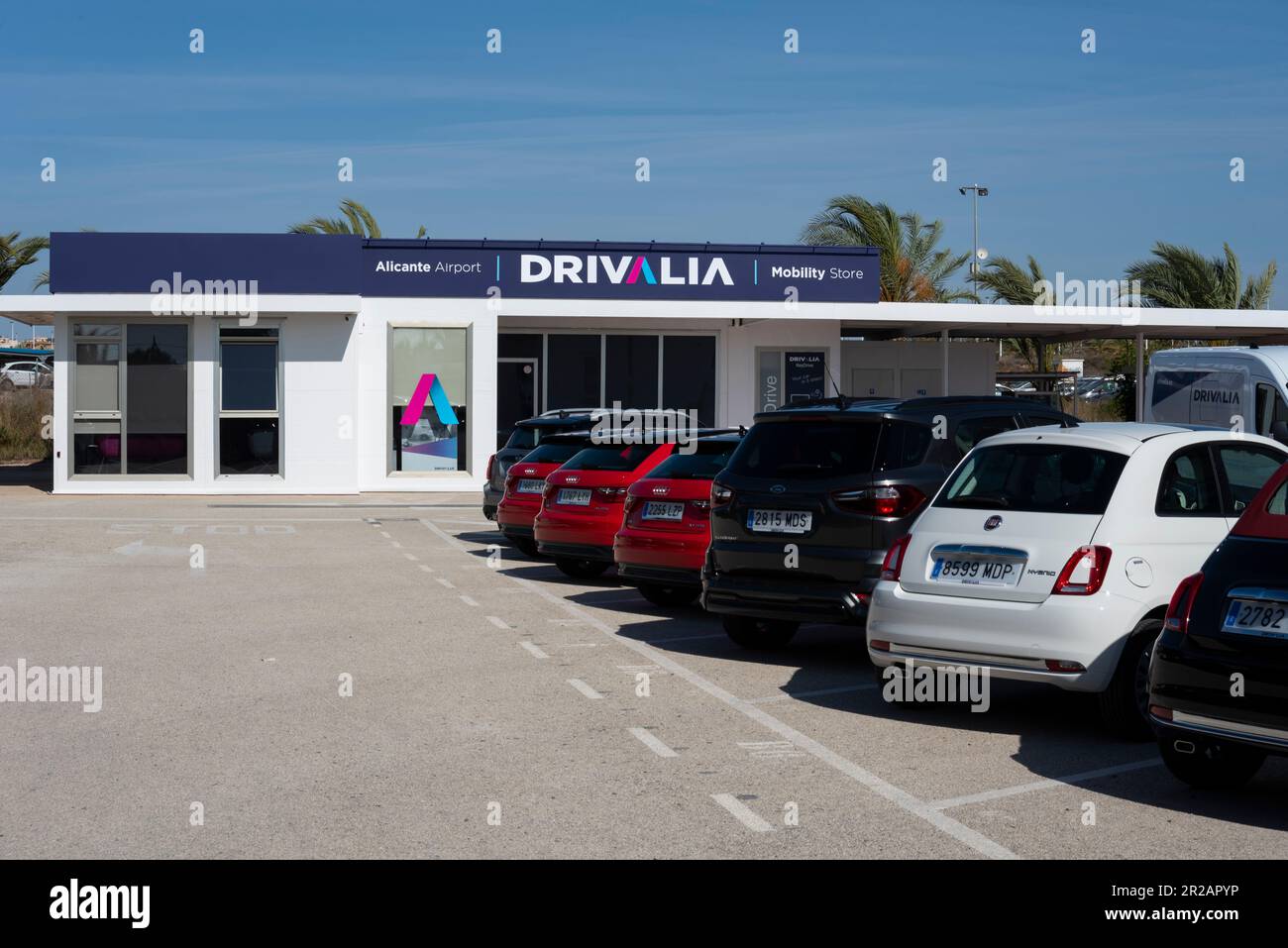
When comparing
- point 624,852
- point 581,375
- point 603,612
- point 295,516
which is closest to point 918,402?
point 603,612

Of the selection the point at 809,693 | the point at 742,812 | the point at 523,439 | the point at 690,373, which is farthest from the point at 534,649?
the point at 690,373

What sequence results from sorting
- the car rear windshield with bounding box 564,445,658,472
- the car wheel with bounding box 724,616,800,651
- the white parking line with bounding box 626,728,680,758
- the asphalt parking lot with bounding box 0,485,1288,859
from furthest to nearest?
1. the car rear windshield with bounding box 564,445,658,472
2. the car wheel with bounding box 724,616,800,651
3. the white parking line with bounding box 626,728,680,758
4. the asphalt parking lot with bounding box 0,485,1288,859

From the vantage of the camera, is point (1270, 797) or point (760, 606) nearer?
point (1270, 797)

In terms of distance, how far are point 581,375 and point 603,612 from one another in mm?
18544

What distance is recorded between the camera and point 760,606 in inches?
412

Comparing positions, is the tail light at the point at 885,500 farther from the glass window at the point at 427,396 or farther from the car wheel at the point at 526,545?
the glass window at the point at 427,396

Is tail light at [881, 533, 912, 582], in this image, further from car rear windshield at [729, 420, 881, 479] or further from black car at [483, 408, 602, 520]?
black car at [483, 408, 602, 520]

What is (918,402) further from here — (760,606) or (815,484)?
(760,606)

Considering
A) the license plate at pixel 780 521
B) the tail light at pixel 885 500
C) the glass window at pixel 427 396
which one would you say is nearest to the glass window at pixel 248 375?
the glass window at pixel 427 396

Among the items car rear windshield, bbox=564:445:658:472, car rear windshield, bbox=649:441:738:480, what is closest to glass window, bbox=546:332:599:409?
car rear windshield, bbox=564:445:658:472

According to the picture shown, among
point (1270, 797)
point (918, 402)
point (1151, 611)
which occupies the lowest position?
point (1270, 797)

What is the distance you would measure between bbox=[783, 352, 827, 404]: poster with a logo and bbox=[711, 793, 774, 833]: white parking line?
25484mm

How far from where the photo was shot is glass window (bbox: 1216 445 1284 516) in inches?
352

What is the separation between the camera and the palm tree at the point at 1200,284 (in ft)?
125
